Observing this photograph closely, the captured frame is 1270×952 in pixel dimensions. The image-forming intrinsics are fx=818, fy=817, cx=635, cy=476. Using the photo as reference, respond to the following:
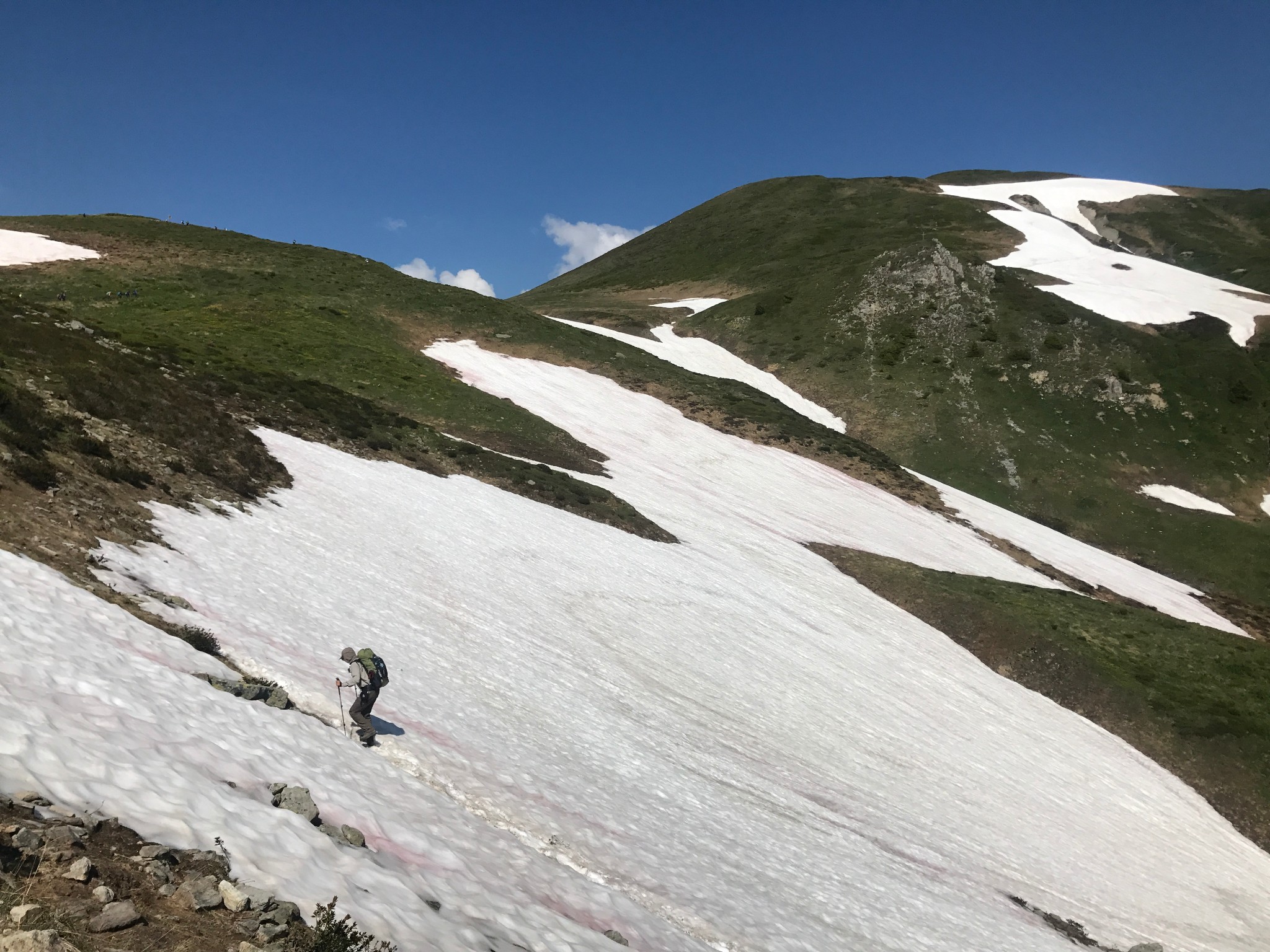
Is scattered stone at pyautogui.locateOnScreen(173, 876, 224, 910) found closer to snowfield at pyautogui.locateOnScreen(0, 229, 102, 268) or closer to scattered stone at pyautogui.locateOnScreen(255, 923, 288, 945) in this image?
scattered stone at pyautogui.locateOnScreen(255, 923, 288, 945)

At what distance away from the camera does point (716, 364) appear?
9525cm

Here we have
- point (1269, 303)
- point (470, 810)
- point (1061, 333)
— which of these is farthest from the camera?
point (1269, 303)

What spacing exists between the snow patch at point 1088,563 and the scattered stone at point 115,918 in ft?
205

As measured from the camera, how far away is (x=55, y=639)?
12523mm

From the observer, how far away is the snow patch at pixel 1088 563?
58.8 metres

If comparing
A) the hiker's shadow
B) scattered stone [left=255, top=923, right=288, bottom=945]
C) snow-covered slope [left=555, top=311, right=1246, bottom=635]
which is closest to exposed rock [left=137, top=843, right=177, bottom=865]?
scattered stone [left=255, top=923, right=288, bottom=945]

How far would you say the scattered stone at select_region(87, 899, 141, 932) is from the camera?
23.2 feet

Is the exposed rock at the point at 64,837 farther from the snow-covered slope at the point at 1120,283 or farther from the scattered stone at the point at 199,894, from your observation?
the snow-covered slope at the point at 1120,283

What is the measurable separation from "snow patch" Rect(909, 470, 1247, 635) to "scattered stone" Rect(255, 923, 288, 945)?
6112 centimetres

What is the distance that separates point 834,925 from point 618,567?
20.2 m

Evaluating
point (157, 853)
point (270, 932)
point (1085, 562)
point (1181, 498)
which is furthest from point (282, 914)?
point (1181, 498)

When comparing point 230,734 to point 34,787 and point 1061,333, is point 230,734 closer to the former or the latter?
point 34,787

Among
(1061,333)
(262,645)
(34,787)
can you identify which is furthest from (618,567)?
(1061,333)

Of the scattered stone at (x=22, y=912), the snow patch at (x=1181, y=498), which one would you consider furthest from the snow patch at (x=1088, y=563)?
the scattered stone at (x=22, y=912)
